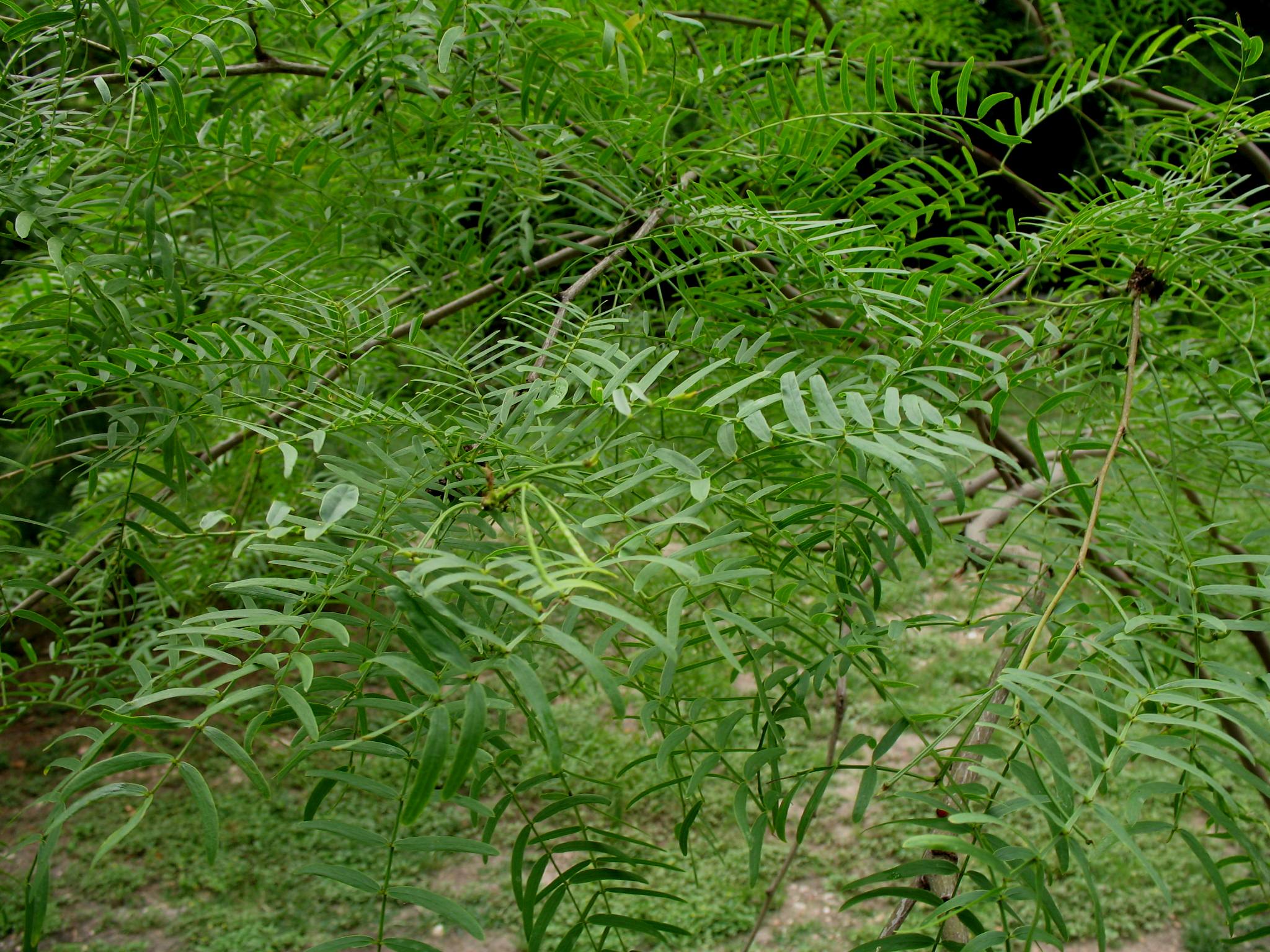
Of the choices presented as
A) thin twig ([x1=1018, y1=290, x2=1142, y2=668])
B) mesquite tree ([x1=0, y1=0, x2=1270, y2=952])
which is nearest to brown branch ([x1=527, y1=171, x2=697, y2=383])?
mesquite tree ([x1=0, y1=0, x2=1270, y2=952])

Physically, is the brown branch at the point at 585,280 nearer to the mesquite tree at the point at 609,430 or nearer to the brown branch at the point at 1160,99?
the mesquite tree at the point at 609,430

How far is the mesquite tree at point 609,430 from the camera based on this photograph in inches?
11.1

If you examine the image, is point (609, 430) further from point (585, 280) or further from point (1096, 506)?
point (1096, 506)

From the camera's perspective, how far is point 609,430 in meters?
0.50

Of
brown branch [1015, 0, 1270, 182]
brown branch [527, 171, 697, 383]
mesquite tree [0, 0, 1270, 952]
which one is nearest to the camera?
mesquite tree [0, 0, 1270, 952]

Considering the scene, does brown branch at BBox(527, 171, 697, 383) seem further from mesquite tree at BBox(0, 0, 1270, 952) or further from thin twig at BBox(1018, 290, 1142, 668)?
thin twig at BBox(1018, 290, 1142, 668)

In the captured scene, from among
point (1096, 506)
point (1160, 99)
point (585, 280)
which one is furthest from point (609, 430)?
point (1160, 99)

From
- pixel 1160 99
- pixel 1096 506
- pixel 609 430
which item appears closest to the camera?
pixel 1096 506

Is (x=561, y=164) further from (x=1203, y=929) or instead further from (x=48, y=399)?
(x=1203, y=929)

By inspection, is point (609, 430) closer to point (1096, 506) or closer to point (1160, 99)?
point (1096, 506)

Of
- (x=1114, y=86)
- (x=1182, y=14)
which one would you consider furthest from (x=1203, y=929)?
(x=1182, y=14)

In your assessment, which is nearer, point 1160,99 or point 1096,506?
point 1096,506

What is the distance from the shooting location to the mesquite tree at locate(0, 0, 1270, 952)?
0.28m

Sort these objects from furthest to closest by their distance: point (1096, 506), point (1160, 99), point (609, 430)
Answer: point (1160, 99), point (609, 430), point (1096, 506)
